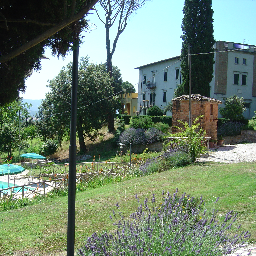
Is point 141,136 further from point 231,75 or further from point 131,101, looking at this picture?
point 131,101

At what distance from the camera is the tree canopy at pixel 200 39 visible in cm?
2811

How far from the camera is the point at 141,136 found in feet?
82.5

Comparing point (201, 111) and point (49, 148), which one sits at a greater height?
point (201, 111)

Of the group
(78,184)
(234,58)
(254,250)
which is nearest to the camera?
(254,250)

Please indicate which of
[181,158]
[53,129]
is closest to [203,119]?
[181,158]

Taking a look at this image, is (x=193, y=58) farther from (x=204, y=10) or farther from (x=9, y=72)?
(x=9, y=72)

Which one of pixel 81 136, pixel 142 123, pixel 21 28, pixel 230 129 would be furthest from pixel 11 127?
pixel 21 28

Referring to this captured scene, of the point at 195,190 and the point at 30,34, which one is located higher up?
the point at 30,34

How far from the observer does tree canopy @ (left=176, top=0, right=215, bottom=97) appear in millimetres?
28109

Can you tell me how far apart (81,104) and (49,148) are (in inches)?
237

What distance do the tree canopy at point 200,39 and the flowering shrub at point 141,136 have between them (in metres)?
6.07

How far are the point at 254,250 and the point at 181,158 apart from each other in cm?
890

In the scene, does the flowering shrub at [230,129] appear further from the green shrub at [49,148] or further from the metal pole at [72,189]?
the metal pole at [72,189]

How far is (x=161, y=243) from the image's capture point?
3.71 meters
